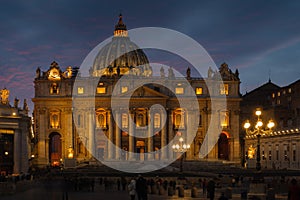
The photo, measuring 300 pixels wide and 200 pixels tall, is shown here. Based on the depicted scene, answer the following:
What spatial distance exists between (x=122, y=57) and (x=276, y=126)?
157 ft

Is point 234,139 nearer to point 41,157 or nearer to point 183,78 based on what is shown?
point 183,78

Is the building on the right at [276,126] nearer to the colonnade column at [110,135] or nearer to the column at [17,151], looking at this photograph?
the colonnade column at [110,135]

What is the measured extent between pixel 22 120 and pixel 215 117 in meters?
51.5

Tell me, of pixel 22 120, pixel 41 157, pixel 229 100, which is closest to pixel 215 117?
pixel 229 100

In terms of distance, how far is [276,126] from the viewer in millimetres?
99500

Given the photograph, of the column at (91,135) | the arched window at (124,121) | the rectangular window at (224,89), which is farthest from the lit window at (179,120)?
the column at (91,135)

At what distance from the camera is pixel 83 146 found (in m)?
102

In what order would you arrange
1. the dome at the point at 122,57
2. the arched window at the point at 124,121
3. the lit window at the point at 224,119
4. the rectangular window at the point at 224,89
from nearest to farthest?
the arched window at the point at 124,121 → the lit window at the point at 224,119 → the rectangular window at the point at 224,89 → the dome at the point at 122,57

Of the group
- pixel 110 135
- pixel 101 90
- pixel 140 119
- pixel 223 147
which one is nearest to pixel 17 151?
pixel 110 135

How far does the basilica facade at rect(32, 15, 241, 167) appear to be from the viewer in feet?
334

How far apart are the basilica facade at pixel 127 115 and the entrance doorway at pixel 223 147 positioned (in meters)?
1.44

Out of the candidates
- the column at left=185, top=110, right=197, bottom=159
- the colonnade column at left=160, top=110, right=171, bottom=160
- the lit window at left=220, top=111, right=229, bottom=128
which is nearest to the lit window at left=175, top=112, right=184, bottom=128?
the column at left=185, top=110, right=197, bottom=159

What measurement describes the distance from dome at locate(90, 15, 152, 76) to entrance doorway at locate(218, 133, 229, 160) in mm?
28839

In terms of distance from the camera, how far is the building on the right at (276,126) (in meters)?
75.7
